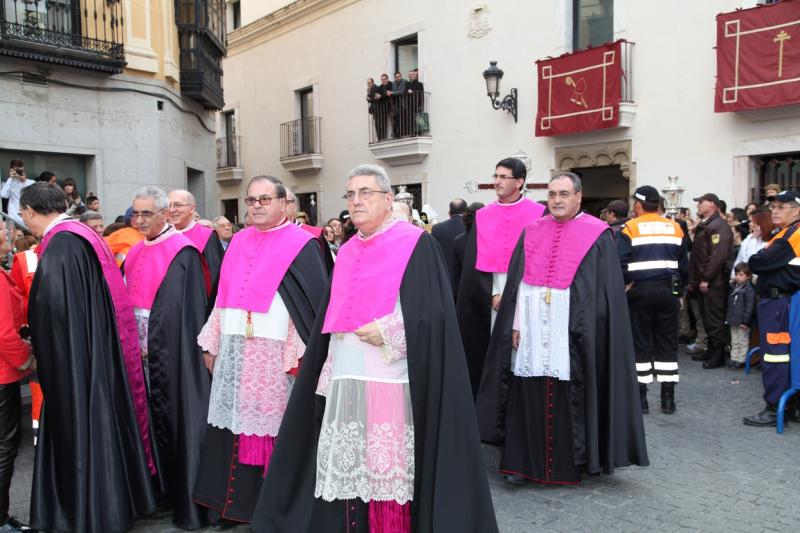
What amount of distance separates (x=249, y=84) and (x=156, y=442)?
20160mm

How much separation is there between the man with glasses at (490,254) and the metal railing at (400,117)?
10620mm

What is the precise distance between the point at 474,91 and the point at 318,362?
12.5 metres

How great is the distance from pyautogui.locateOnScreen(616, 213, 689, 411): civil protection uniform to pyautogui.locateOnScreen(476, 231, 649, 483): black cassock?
1598 millimetres

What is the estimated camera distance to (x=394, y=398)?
3.28 m

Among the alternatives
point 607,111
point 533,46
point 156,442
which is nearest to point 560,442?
point 156,442

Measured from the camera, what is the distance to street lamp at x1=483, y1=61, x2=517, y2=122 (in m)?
13.7

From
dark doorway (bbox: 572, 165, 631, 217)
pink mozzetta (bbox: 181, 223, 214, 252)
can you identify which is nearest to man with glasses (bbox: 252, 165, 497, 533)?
pink mozzetta (bbox: 181, 223, 214, 252)

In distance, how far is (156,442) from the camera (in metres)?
4.31

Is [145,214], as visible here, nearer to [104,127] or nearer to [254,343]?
[254,343]

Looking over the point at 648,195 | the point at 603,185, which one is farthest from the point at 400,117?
the point at 648,195

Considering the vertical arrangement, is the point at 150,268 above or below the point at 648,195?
below

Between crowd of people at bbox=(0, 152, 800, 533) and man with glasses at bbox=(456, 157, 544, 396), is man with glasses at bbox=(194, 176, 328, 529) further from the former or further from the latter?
man with glasses at bbox=(456, 157, 544, 396)

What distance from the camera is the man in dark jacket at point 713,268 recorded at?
841 centimetres

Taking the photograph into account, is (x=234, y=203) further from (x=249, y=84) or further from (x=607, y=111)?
(x=607, y=111)
